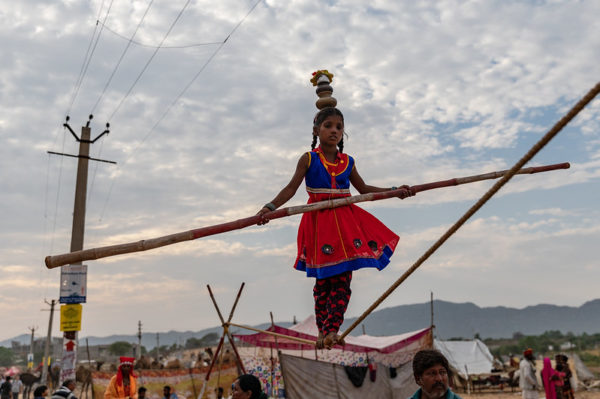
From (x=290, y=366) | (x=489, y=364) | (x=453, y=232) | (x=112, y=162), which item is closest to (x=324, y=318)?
(x=453, y=232)

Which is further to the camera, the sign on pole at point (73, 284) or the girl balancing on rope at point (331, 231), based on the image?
the sign on pole at point (73, 284)

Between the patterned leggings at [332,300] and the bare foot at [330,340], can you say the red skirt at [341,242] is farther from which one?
the bare foot at [330,340]

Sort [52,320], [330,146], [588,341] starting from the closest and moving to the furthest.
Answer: [330,146]
[52,320]
[588,341]

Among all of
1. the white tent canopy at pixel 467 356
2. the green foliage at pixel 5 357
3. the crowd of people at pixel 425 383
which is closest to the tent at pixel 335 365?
the crowd of people at pixel 425 383

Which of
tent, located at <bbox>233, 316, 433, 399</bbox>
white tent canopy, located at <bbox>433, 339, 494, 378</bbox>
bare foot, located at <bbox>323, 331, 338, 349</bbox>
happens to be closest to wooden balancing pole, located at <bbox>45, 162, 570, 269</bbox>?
bare foot, located at <bbox>323, 331, 338, 349</bbox>

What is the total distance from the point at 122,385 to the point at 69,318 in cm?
322

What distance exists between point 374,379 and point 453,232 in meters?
11.3

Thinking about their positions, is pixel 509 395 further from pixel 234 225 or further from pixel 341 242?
pixel 234 225

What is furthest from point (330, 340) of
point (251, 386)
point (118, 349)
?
point (118, 349)

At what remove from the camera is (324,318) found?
4.23 m

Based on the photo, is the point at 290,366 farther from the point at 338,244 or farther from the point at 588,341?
the point at 588,341

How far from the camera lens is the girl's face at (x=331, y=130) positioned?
4.25 m

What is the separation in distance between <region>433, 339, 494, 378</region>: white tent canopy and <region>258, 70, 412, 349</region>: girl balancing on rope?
75.1ft

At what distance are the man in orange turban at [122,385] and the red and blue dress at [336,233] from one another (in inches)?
227
